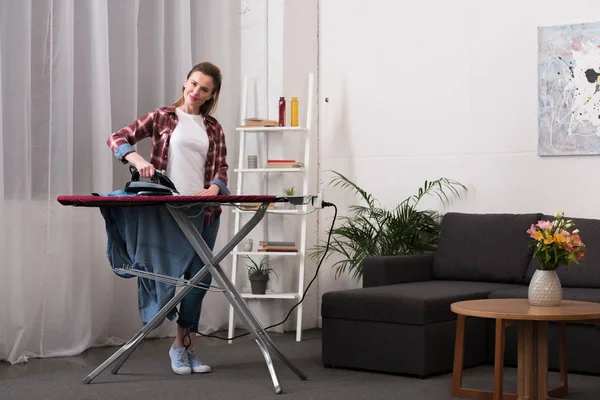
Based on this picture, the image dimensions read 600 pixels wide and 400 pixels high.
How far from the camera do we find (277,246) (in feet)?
19.0

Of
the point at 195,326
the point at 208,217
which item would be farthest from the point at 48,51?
the point at 195,326

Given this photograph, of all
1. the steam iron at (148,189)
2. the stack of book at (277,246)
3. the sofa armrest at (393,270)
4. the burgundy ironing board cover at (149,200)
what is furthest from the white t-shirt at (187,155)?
the stack of book at (277,246)

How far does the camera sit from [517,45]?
18.2ft

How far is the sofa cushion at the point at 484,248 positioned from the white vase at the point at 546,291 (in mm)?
1372

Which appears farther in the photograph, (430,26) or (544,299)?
(430,26)

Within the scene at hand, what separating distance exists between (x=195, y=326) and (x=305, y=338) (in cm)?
143

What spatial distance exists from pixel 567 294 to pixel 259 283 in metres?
2.14

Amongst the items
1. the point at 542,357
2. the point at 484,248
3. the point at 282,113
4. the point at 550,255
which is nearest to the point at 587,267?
the point at 484,248

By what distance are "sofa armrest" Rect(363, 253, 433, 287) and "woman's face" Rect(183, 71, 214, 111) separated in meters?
1.36

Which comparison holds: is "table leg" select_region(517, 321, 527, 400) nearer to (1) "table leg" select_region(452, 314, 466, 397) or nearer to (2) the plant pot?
(1) "table leg" select_region(452, 314, 466, 397)

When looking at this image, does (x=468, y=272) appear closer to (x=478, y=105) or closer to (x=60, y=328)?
(x=478, y=105)

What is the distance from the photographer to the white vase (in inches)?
143

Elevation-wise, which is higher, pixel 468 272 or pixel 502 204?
pixel 502 204

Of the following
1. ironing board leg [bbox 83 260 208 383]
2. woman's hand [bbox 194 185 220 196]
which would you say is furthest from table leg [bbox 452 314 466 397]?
woman's hand [bbox 194 185 220 196]
